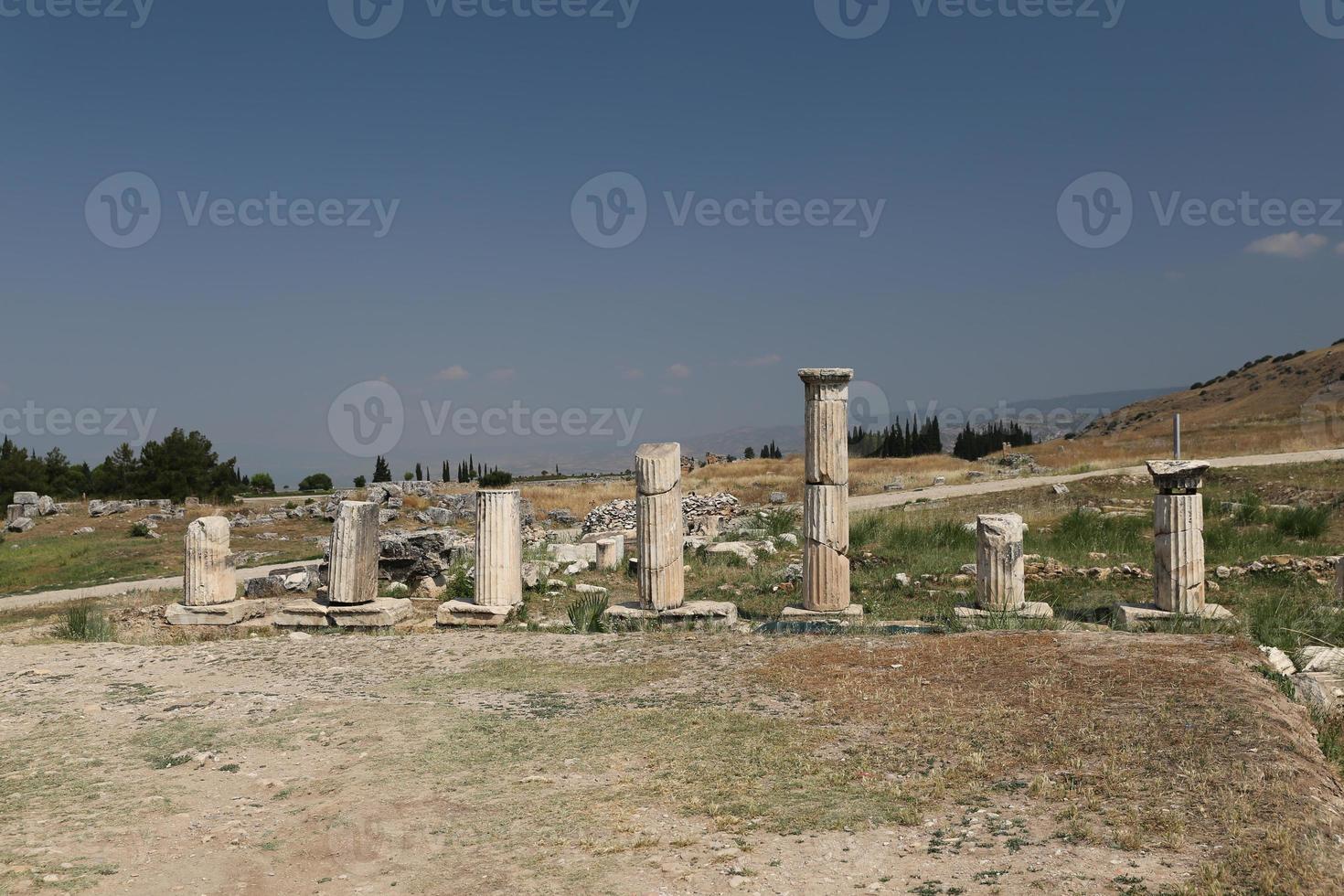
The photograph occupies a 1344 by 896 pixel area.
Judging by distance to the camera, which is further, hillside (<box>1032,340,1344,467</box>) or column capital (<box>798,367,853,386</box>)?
hillside (<box>1032,340,1344,467</box>)

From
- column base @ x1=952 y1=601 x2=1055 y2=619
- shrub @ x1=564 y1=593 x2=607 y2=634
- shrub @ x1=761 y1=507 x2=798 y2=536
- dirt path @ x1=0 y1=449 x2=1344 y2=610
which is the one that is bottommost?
shrub @ x1=564 y1=593 x2=607 y2=634

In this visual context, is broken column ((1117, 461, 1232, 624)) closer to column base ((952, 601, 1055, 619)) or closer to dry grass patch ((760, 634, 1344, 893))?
column base ((952, 601, 1055, 619))

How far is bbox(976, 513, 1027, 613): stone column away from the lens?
12.2 meters

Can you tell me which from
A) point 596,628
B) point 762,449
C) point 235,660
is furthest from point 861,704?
point 762,449

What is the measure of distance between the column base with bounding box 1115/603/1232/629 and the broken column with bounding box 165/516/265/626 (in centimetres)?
1235

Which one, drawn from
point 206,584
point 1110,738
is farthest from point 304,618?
point 1110,738

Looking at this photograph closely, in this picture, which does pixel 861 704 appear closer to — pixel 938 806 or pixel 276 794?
pixel 938 806

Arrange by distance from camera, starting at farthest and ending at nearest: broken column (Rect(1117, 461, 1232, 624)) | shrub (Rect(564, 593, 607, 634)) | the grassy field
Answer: the grassy field < shrub (Rect(564, 593, 607, 634)) < broken column (Rect(1117, 461, 1232, 624))

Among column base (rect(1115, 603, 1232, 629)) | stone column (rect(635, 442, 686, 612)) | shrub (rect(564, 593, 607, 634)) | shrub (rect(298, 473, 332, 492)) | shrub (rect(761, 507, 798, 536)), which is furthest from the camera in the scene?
shrub (rect(298, 473, 332, 492))

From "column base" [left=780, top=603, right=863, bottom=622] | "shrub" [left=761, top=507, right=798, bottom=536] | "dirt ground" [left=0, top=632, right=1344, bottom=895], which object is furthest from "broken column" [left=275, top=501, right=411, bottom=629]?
"shrub" [left=761, top=507, right=798, bottom=536]

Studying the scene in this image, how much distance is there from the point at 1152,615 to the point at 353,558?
1059 cm

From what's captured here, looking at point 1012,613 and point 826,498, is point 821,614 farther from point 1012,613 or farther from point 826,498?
point 1012,613

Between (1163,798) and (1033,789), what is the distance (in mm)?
726

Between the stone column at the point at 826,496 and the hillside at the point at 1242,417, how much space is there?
1137 inches
